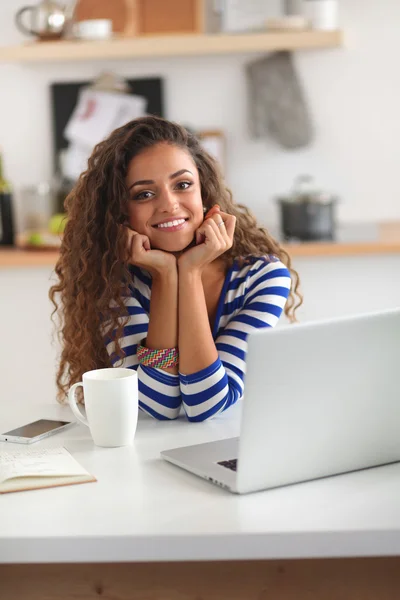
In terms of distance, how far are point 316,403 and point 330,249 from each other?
1.88 metres

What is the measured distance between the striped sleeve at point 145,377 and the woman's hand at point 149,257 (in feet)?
0.27

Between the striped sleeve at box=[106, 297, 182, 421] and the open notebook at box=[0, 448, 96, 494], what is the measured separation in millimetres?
264

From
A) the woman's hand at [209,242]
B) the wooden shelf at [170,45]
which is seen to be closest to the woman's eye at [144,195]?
the woman's hand at [209,242]

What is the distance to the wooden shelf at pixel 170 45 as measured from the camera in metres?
3.15

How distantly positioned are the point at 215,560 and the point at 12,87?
110 inches

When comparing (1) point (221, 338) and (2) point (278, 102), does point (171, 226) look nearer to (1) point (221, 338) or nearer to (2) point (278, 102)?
(1) point (221, 338)

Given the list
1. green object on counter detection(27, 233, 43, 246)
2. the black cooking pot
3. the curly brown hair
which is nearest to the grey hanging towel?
the black cooking pot

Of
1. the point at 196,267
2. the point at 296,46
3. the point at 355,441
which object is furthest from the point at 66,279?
the point at 296,46

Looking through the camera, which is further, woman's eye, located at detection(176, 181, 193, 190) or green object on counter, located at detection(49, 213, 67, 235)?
green object on counter, located at detection(49, 213, 67, 235)

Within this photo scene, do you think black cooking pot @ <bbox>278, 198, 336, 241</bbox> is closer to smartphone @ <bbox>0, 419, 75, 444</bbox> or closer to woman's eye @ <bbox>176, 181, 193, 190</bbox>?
woman's eye @ <bbox>176, 181, 193, 190</bbox>

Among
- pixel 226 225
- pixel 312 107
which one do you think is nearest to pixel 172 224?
pixel 226 225

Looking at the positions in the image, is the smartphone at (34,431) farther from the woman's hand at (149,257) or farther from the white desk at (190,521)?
the woman's hand at (149,257)

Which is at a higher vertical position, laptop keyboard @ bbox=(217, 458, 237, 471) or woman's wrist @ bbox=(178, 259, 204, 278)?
woman's wrist @ bbox=(178, 259, 204, 278)

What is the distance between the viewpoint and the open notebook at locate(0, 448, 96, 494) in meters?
1.10
